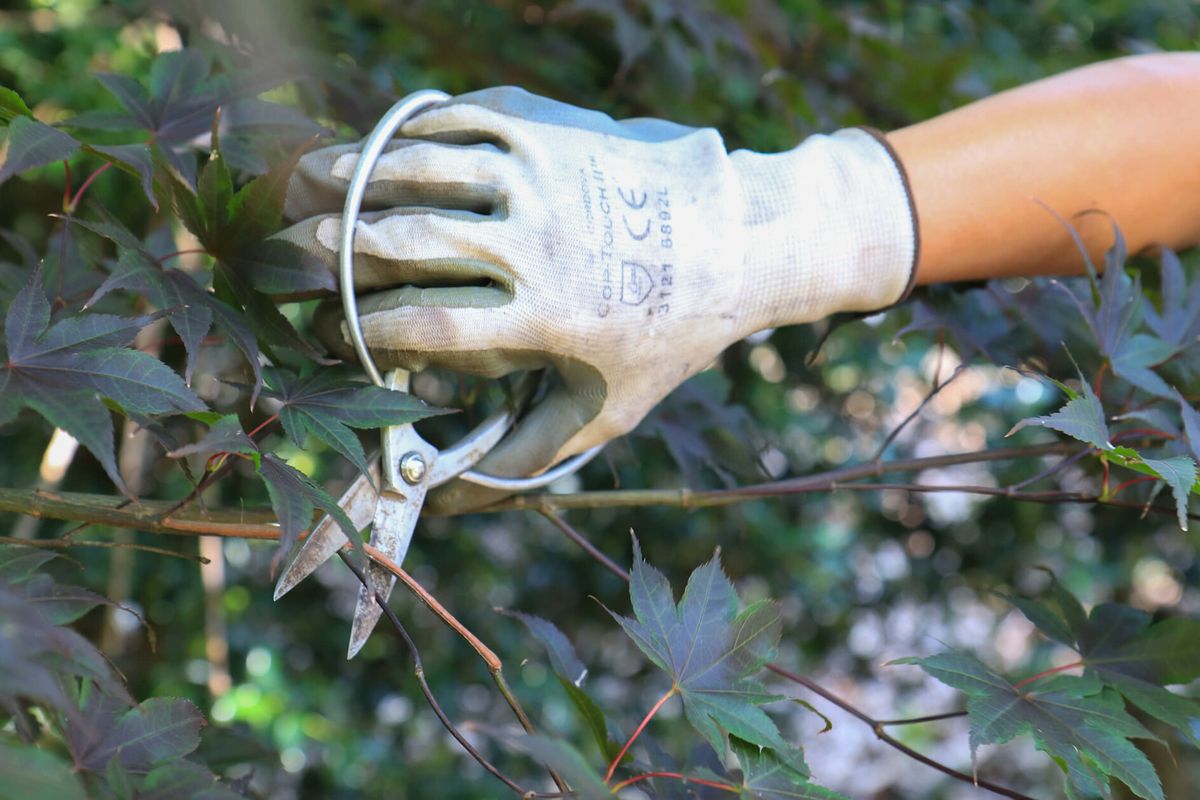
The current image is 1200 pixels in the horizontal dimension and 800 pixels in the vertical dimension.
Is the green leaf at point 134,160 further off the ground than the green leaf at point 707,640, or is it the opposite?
the green leaf at point 134,160

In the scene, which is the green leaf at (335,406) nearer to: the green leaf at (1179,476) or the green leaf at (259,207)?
the green leaf at (259,207)

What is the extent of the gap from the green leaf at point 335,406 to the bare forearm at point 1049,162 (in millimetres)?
573

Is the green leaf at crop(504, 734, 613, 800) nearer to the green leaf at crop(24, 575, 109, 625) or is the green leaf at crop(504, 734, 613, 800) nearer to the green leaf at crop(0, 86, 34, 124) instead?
the green leaf at crop(24, 575, 109, 625)

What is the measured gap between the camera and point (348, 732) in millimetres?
2146

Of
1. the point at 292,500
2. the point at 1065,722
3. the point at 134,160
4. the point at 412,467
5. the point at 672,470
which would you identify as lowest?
the point at 672,470

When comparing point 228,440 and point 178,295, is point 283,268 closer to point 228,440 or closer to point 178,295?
point 178,295

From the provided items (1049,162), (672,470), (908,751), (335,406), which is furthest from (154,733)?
(672,470)

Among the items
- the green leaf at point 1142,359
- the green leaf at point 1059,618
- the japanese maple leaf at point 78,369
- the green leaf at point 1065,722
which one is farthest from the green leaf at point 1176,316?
the japanese maple leaf at point 78,369

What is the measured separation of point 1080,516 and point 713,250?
6.28 feet

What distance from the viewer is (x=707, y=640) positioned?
0.82 metres

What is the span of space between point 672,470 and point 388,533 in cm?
109

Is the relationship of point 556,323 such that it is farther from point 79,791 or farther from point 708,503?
point 79,791

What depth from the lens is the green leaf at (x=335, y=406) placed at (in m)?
0.84

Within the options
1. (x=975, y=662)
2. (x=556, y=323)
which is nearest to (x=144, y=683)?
(x=556, y=323)
